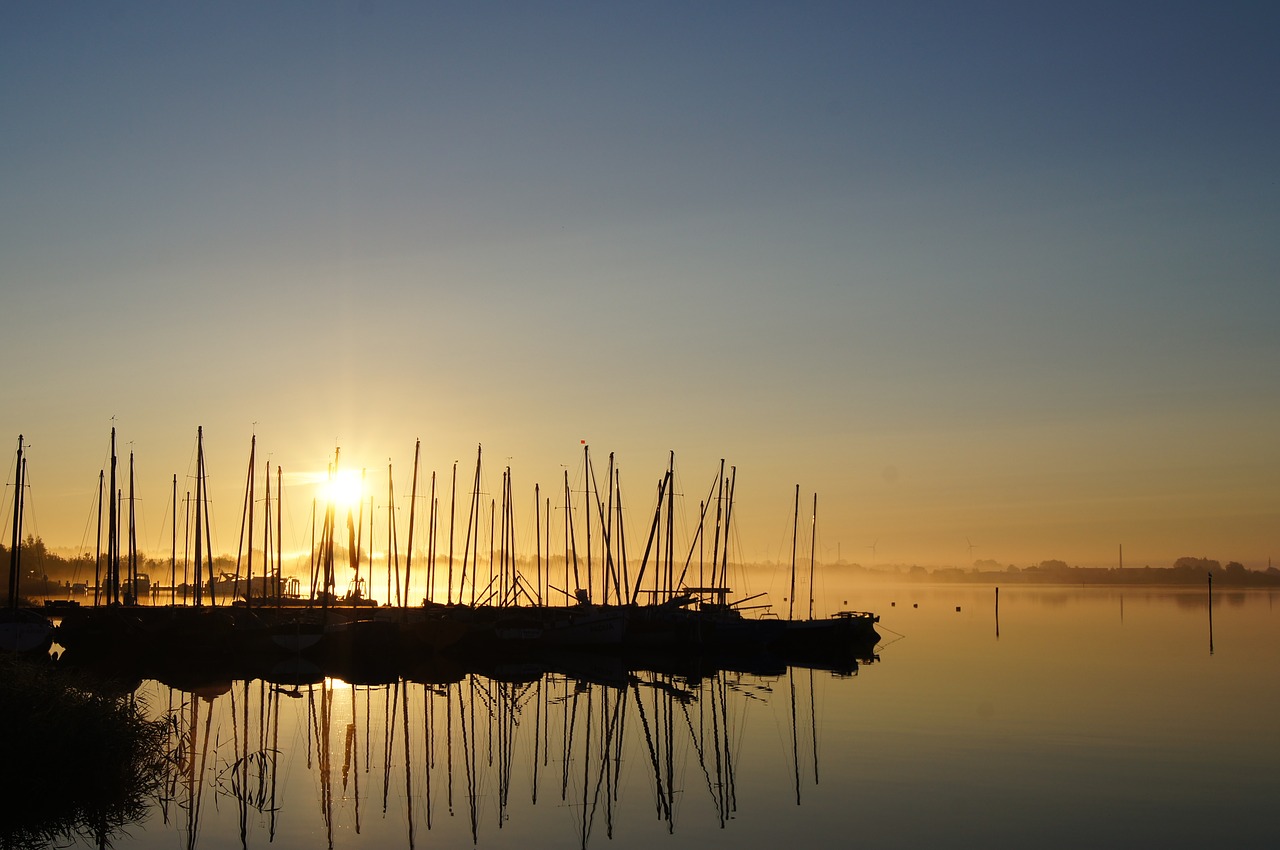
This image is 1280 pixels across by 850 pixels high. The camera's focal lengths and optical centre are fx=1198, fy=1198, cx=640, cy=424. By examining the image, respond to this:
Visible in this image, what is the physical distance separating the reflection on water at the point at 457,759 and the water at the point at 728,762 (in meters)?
0.11

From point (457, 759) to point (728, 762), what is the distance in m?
7.73

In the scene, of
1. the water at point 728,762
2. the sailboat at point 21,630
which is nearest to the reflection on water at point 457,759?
the water at point 728,762

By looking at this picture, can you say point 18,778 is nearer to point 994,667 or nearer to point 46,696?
point 46,696

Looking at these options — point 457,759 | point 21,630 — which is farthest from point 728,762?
point 21,630

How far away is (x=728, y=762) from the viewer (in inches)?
→ 1350

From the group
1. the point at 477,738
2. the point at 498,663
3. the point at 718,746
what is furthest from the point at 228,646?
the point at 718,746

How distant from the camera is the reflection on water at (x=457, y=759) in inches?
1017

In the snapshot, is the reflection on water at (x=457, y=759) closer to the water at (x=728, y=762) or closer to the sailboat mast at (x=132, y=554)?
the water at (x=728, y=762)

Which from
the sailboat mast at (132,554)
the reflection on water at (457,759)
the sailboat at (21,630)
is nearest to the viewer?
the reflection on water at (457,759)

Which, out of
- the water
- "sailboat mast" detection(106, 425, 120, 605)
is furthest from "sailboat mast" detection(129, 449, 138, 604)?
the water

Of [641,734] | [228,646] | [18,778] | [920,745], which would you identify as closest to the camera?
[18,778]

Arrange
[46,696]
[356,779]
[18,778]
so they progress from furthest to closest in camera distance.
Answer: [356,779], [46,696], [18,778]

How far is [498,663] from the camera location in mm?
67312

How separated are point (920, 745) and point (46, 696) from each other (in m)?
24.6
